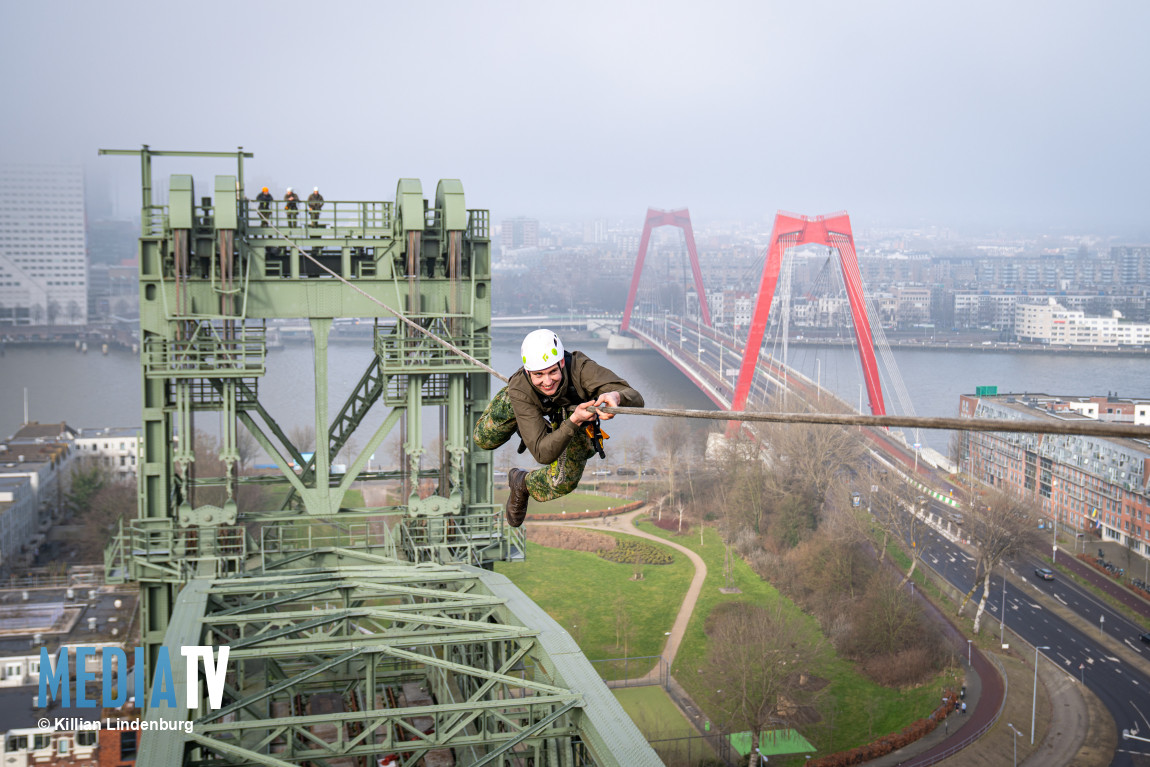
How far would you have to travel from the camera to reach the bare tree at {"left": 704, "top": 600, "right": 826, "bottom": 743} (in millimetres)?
16625

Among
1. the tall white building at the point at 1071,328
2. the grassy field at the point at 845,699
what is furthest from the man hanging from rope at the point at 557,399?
the tall white building at the point at 1071,328

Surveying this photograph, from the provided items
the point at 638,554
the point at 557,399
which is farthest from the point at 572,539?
the point at 557,399

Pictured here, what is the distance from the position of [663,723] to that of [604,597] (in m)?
6.63

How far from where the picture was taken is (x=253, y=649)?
6.21m

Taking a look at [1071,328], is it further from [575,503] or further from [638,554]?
[638,554]

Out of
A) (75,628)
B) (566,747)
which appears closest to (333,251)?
(566,747)

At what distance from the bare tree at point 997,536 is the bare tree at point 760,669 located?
5.08 metres

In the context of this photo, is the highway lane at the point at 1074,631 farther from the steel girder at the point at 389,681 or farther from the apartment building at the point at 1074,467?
the steel girder at the point at 389,681

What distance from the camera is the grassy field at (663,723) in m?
16.0

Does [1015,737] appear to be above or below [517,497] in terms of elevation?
below

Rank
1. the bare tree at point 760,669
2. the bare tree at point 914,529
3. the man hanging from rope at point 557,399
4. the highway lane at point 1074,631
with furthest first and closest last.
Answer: the bare tree at point 914,529
the highway lane at point 1074,631
the bare tree at point 760,669
the man hanging from rope at point 557,399

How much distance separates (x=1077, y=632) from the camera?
2242cm

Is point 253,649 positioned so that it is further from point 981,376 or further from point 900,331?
point 900,331

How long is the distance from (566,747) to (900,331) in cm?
6344
